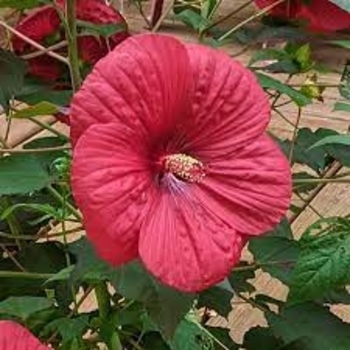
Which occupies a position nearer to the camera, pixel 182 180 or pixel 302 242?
Answer: pixel 182 180

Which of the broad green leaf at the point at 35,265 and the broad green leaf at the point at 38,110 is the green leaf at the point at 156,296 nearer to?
the broad green leaf at the point at 38,110

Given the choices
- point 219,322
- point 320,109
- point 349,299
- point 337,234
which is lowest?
point 219,322

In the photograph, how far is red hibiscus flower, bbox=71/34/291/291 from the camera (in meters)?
0.43

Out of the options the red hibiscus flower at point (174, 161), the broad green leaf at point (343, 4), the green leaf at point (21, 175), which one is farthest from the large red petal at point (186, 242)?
the broad green leaf at point (343, 4)

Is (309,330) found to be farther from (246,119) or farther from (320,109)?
(320,109)

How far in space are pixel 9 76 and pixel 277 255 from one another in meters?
0.22

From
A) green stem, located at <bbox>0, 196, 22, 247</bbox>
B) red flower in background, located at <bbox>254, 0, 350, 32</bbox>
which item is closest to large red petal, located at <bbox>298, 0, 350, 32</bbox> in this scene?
red flower in background, located at <bbox>254, 0, 350, 32</bbox>

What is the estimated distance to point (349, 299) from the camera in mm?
729

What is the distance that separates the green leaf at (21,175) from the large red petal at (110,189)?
4.4 inches

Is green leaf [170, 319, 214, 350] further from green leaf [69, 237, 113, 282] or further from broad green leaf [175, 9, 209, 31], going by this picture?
broad green leaf [175, 9, 209, 31]

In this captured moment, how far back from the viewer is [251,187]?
48 cm

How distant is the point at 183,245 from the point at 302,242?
16 cm

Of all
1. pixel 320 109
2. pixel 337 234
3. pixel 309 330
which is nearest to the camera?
pixel 337 234

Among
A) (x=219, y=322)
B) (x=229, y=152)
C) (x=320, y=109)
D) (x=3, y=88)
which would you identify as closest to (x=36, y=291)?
(x=3, y=88)
